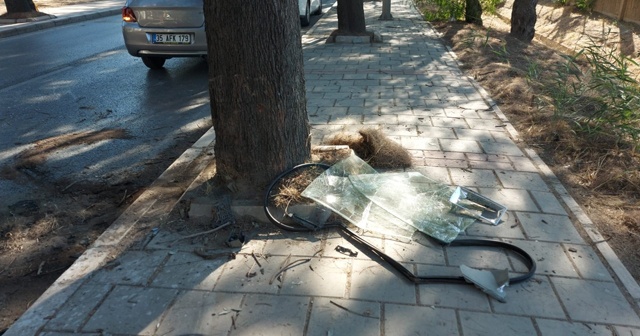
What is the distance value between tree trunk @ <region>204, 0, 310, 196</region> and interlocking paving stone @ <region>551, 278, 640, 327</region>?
1.97 metres

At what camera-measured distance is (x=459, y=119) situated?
19.0 ft

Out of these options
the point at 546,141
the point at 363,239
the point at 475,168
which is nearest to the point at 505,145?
the point at 546,141

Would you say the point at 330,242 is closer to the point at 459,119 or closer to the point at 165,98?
the point at 459,119

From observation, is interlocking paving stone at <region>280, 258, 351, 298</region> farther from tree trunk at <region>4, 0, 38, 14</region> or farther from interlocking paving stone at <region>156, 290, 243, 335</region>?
tree trunk at <region>4, 0, 38, 14</region>

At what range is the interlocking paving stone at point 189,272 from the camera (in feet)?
9.36

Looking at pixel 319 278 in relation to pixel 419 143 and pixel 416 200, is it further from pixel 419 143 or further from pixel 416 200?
pixel 419 143

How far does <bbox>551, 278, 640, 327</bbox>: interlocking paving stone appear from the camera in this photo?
2582mm

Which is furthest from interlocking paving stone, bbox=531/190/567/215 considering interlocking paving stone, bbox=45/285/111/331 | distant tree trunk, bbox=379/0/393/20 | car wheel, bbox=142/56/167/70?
distant tree trunk, bbox=379/0/393/20

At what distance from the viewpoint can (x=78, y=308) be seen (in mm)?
2658

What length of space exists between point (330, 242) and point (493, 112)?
11.9 feet

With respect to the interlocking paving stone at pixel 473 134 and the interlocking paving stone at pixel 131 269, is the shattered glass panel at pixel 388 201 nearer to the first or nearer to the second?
the interlocking paving stone at pixel 131 269

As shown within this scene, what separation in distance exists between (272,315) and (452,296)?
971mm

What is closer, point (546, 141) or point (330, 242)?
point (330, 242)

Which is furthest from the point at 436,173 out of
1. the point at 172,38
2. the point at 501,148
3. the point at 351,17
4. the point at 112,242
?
the point at 351,17
